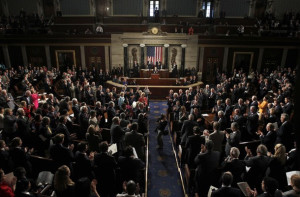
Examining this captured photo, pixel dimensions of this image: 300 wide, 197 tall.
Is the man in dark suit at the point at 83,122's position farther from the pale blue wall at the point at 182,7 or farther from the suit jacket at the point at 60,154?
the pale blue wall at the point at 182,7

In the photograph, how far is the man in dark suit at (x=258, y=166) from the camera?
380 centimetres

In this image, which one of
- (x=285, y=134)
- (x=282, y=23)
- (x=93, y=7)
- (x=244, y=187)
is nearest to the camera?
(x=244, y=187)

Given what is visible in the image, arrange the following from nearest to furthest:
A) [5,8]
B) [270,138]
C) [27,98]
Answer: [270,138]
[27,98]
[5,8]

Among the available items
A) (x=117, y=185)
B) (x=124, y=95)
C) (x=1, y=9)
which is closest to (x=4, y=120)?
(x=117, y=185)

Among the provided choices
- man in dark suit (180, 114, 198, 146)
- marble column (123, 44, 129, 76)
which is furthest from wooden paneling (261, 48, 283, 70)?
man in dark suit (180, 114, 198, 146)

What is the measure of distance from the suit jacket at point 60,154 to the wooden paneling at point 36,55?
14.9 meters

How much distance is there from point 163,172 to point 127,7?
1599 cm

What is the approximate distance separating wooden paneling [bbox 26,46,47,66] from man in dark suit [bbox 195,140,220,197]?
1626 centimetres

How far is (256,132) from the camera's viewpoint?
616 cm

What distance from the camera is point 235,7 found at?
1880 centimetres

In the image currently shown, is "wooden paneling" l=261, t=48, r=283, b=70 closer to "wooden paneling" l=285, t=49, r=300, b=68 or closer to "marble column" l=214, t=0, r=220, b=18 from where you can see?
"wooden paneling" l=285, t=49, r=300, b=68

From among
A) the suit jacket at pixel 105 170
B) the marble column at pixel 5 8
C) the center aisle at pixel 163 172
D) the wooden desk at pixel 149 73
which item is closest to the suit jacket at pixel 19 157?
the suit jacket at pixel 105 170

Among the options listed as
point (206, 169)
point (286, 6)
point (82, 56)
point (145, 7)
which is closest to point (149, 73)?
point (82, 56)

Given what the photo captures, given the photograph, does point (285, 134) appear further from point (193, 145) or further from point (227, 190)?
point (227, 190)
